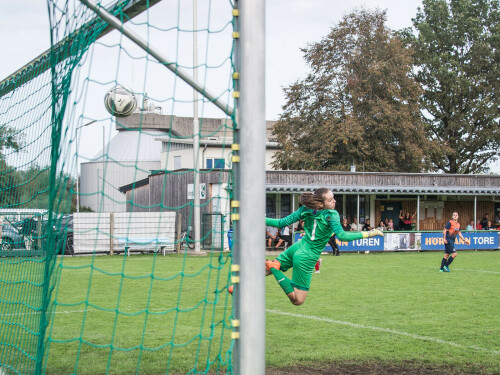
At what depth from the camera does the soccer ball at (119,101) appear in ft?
18.3

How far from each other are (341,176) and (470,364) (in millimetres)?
27581

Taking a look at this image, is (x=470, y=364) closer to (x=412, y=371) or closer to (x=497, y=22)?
(x=412, y=371)

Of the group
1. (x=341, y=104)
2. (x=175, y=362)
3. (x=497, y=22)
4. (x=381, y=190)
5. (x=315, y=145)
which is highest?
(x=497, y=22)

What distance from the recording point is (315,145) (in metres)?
40.0

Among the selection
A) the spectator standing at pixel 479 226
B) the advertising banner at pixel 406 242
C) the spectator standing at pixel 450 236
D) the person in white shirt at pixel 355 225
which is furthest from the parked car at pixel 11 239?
the spectator standing at pixel 479 226

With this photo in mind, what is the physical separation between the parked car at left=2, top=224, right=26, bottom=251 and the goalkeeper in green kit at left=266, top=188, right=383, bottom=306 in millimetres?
3169

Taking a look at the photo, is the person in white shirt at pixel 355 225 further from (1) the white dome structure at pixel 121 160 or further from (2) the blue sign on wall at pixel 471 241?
(1) the white dome structure at pixel 121 160

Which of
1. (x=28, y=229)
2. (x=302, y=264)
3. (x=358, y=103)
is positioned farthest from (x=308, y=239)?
(x=358, y=103)

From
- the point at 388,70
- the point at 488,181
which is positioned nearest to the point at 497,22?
the point at 388,70

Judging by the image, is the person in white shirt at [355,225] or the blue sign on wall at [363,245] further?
the person in white shirt at [355,225]

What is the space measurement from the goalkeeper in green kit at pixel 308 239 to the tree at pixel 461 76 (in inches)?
1573

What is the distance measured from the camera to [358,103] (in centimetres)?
4000

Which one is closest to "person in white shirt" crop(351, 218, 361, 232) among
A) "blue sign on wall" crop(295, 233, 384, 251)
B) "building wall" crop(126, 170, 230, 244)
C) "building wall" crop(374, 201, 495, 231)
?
"building wall" crop(374, 201, 495, 231)

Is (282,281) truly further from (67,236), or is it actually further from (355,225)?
(355,225)
